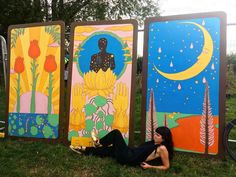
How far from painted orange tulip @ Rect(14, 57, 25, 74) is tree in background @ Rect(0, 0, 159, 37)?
11.0 metres

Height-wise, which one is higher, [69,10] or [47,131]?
[69,10]

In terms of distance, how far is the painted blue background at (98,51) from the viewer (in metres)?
5.62

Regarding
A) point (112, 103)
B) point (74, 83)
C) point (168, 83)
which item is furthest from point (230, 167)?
point (74, 83)

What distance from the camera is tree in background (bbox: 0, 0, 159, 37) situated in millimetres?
17000

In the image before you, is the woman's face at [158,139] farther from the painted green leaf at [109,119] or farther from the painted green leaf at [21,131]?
the painted green leaf at [21,131]

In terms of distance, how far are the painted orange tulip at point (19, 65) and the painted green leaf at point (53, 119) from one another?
1017 mm

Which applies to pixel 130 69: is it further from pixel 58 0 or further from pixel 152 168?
pixel 58 0

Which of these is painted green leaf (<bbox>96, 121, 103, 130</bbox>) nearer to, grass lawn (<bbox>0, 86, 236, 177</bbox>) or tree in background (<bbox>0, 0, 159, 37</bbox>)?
grass lawn (<bbox>0, 86, 236, 177</bbox>)

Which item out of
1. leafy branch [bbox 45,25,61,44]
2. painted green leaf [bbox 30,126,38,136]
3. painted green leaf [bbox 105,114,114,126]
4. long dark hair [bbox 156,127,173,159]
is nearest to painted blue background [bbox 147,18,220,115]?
long dark hair [bbox 156,127,173,159]

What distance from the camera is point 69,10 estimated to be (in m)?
19.6

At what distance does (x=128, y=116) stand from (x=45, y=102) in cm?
153

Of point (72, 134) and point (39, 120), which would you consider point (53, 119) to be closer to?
point (39, 120)

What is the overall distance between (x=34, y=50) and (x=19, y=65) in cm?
42

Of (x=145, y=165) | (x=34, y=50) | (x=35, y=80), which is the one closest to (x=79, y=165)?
(x=145, y=165)
